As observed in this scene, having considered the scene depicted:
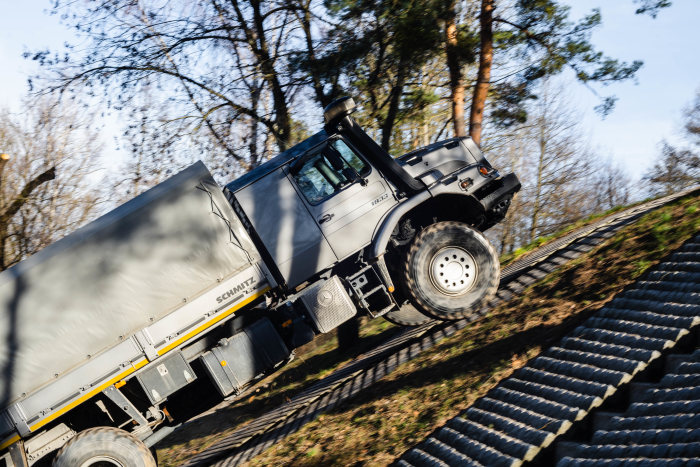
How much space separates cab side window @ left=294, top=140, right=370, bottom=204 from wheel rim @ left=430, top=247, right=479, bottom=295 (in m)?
1.53

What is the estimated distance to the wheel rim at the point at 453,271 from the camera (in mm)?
7910

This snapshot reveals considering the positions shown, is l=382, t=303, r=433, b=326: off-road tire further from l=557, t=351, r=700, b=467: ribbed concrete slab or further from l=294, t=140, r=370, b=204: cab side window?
l=557, t=351, r=700, b=467: ribbed concrete slab

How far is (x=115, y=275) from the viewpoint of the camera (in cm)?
699

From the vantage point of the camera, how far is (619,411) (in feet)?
16.6

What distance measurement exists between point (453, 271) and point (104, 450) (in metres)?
4.71

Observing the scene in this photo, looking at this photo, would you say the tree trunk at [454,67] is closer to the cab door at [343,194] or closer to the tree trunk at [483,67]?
the tree trunk at [483,67]

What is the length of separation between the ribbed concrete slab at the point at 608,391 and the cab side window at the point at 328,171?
10.9 ft

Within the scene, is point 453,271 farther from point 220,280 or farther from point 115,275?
point 115,275

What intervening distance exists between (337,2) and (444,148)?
18.2 ft

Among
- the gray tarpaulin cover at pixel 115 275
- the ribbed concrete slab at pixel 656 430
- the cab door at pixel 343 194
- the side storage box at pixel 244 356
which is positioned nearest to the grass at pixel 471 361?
the side storage box at pixel 244 356

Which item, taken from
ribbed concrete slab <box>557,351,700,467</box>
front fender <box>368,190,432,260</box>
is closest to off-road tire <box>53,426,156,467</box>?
front fender <box>368,190,432,260</box>

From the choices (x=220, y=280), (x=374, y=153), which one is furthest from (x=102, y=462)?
(x=374, y=153)

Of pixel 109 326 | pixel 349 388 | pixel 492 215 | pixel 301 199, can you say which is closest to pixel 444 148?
pixel 492 215

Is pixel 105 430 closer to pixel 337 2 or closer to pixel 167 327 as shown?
pixel 167 327
